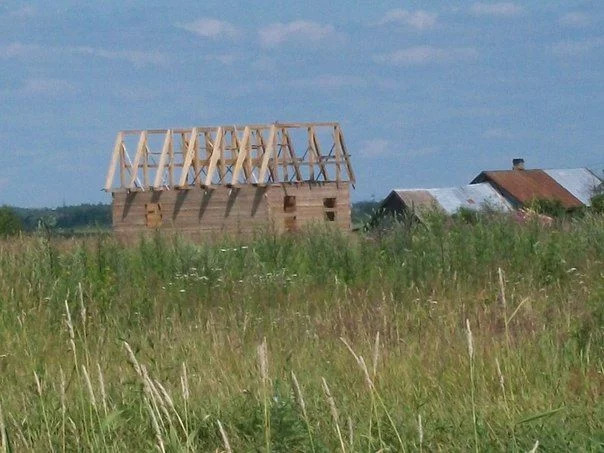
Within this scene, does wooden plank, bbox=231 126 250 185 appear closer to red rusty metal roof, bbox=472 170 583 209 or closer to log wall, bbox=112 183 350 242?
log wall, bbox=112 183 350 242

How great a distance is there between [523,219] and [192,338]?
775 cm

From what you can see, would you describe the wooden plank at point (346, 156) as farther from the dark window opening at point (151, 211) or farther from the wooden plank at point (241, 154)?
the dark window opening at point (151, 211)

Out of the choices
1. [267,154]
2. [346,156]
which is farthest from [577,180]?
[267,154]

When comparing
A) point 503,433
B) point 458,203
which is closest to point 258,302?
point 503,433

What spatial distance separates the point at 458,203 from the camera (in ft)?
160

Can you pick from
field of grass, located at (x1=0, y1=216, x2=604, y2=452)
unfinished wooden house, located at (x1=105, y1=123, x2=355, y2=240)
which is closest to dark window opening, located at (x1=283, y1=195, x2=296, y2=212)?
unfinished wooden house, located at (x1=105, y1=123, x2=355, y2=240)

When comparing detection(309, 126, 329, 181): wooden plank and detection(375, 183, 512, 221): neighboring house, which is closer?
detection(309, 126, 329, 181): wooden plank

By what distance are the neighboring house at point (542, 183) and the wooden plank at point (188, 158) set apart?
49.5ft

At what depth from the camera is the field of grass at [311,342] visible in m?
5.14

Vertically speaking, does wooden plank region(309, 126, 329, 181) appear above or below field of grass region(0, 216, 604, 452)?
above

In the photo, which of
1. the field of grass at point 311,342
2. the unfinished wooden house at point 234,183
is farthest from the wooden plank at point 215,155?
the field of grass at point 311,342

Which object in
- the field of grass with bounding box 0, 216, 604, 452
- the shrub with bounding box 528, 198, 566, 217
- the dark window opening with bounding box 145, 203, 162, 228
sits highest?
the dark window opening with bounding box 145, 203, 162, 228

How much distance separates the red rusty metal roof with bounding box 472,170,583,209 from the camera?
51531 mm

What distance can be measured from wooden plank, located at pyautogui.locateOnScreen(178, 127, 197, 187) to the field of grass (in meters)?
27.8
